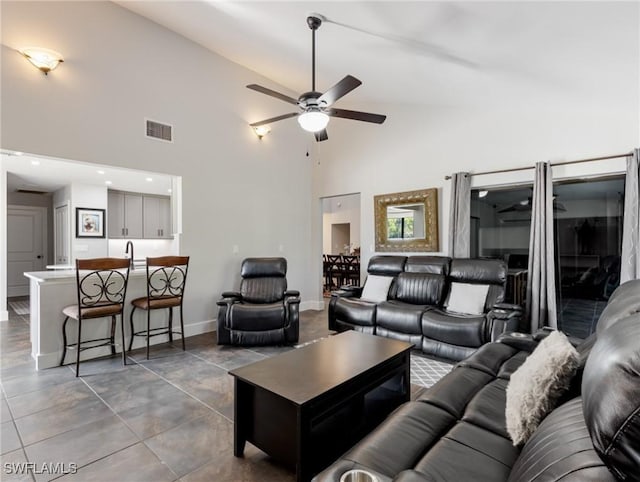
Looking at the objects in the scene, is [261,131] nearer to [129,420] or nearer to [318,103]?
[318,103]

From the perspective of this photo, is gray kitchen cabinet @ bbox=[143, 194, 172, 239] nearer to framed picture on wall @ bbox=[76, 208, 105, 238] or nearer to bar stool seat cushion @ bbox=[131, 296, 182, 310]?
framed picture on wall @ bbox=[76, 208, 105, 238]

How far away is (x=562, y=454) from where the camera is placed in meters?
0.93

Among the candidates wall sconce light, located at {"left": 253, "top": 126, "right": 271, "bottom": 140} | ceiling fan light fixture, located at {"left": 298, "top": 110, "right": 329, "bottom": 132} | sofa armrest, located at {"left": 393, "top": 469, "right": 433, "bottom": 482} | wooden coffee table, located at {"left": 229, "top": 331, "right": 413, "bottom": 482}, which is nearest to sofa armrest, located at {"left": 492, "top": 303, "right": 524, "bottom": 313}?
wooden coffee table, located at {"left": 229, "top": 331, "right": 413, "bottom": 482}

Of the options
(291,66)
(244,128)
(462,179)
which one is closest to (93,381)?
(244,128)

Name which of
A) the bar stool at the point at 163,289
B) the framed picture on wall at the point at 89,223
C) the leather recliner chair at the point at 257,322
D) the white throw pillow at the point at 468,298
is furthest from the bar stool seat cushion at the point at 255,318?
the framed picture on wall at the point at 89,223

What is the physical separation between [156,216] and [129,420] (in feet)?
20.5

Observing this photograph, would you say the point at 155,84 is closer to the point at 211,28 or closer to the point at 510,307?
the point at 211,28

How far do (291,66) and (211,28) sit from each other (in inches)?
46.4

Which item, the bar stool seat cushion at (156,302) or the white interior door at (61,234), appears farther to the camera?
the white interior door at (61,234)

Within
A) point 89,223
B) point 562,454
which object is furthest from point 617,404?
point 89,223

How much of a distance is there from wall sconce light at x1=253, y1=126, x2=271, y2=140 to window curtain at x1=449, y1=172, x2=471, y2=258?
311 centimetres

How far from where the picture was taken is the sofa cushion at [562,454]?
0.81 meters

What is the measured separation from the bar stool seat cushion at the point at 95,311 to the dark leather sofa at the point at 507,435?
3.11 meters

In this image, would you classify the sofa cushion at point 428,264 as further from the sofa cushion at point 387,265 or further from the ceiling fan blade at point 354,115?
the ceiling fan blade at point 354,115
